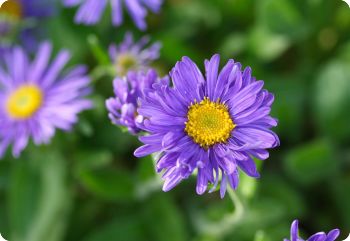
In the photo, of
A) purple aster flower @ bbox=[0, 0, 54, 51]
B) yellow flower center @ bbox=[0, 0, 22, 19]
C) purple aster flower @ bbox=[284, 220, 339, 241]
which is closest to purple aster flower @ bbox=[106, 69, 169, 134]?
purple aster flower @ bbox=[284, 220, 339, 241]

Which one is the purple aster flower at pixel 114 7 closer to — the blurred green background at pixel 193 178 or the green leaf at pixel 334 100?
the blurred green background at pixel 193 178

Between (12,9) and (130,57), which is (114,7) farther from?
(12,9)

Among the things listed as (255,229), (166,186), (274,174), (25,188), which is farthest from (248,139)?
(25,188)

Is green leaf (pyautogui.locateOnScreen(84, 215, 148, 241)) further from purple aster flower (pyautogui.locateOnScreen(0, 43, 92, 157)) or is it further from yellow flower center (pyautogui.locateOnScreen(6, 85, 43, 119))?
yellow flower center (pyautogui.locateOnScreen(6, 85, 43, 119))

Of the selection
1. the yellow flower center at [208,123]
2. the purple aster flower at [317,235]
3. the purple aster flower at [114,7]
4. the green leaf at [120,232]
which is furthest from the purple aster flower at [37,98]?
the purple aster flower at [317,235]

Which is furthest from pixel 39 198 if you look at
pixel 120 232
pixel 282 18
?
pixel 282 18
